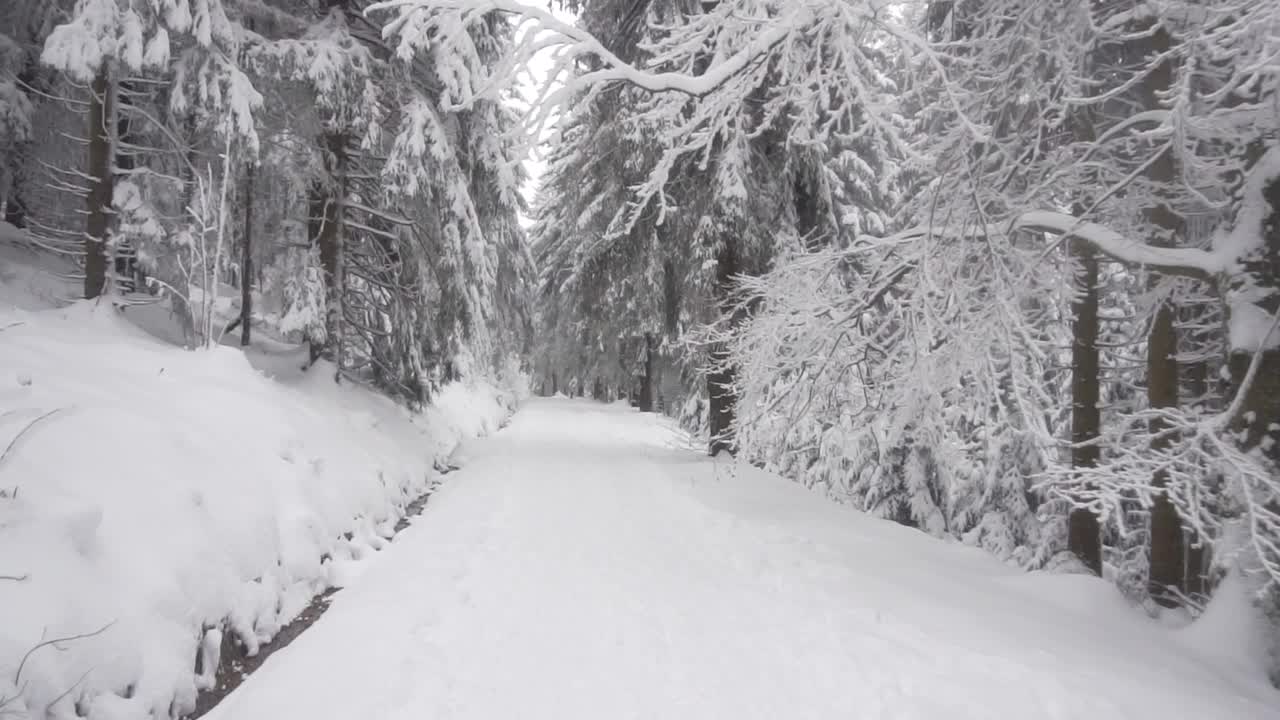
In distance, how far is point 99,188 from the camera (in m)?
6.43

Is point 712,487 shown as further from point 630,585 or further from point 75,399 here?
point 75,399

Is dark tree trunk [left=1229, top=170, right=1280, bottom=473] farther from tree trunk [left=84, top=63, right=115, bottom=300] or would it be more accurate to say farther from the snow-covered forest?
tree trunk [left=84, top=63, right=115, bottom=300]

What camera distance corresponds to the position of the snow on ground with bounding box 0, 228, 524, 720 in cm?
261

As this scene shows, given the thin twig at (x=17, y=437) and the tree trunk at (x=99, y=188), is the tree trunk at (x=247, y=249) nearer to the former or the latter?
the tree trunk at (x=99, y=188)

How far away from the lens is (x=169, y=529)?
135 inches

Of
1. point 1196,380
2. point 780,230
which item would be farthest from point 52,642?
point 780,230

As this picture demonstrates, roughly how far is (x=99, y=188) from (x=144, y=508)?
195 inches

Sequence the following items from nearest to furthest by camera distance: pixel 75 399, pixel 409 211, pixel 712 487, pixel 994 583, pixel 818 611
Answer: pixel 75 399
pixel 818 611
pixel 994 583
pixel 712 487
pixel 409 211

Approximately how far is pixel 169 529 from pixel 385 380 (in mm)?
6872

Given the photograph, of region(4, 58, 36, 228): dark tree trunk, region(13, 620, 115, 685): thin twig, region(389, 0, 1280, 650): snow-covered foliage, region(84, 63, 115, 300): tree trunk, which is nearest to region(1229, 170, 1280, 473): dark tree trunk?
region(389, 0, 1280, 650): snow-covered foliage

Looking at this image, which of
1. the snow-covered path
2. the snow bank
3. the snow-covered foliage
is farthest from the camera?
the snow-covered foliage

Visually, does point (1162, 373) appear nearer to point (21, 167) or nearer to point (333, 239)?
point (333, 239)

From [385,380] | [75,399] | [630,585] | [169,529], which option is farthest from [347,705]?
[385,380]

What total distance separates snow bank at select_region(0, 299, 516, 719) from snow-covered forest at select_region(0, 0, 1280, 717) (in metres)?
A: 0.05
